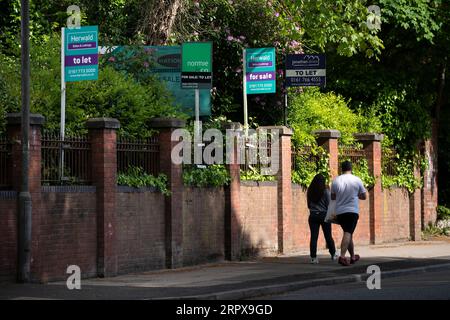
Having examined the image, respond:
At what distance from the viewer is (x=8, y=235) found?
16.9 meters

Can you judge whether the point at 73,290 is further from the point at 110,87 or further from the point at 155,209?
the point at 110,87

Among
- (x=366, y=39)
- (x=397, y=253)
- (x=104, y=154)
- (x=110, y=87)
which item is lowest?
(x=397, y=253)

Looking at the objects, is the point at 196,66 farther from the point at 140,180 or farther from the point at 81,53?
the point at 81,53

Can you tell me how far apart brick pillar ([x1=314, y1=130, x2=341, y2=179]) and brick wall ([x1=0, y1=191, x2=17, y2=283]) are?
10857 millimetres

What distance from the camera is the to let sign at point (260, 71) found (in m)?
24.7

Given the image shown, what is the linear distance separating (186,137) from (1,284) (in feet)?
19.0

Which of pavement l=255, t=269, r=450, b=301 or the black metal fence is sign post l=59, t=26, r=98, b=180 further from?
pavement l=255, t=269, r=450, b=301

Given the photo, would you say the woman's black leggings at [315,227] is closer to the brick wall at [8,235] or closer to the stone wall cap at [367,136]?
the brick wall at [8,235]

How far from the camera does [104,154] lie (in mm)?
18672

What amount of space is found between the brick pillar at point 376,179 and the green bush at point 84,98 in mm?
7250

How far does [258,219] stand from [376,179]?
5854 millimetres

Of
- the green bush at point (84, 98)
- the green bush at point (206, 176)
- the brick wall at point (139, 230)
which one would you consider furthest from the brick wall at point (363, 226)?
the brick wall at point (139, 230)

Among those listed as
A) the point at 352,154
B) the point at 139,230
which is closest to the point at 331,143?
the point at 352,154
